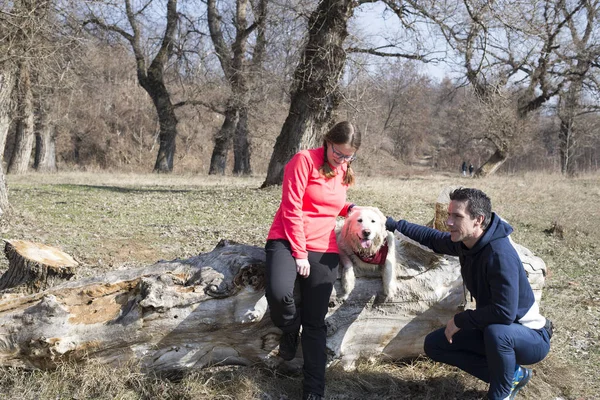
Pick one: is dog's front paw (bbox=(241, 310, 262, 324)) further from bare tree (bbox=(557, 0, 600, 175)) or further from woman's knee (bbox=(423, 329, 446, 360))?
bare tree (bbox=(557, 0, 600, 175))

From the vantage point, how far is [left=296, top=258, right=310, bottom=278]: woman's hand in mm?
3824

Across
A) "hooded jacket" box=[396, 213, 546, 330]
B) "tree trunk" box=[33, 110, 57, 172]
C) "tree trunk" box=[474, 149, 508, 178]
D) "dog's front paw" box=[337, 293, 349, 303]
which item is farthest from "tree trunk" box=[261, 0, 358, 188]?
"tree trunk" box=[33, 110, 57, 172]

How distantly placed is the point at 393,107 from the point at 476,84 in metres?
37.6

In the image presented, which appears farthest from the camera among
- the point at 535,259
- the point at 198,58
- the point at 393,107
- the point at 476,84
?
the point at 393,107

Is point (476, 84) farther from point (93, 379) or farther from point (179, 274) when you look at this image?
point (93, 379)

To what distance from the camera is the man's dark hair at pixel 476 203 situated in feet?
12.0

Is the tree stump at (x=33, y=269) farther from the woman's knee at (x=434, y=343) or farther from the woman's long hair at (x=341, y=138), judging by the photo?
the woman's knee at (x=434, y=343)

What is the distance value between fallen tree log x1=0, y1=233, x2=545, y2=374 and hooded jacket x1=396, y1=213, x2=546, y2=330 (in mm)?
739

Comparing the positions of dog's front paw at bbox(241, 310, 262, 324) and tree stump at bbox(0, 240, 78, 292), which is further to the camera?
tree stump at bbox(0, 240, 78, 292)

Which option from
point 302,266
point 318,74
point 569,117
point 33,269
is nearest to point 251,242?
point 33,269

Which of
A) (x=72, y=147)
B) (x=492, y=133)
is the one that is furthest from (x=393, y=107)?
(x=72, y=147)

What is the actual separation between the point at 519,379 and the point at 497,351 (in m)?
0.45

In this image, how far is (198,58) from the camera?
2131 cm

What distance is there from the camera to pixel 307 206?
4.06m
